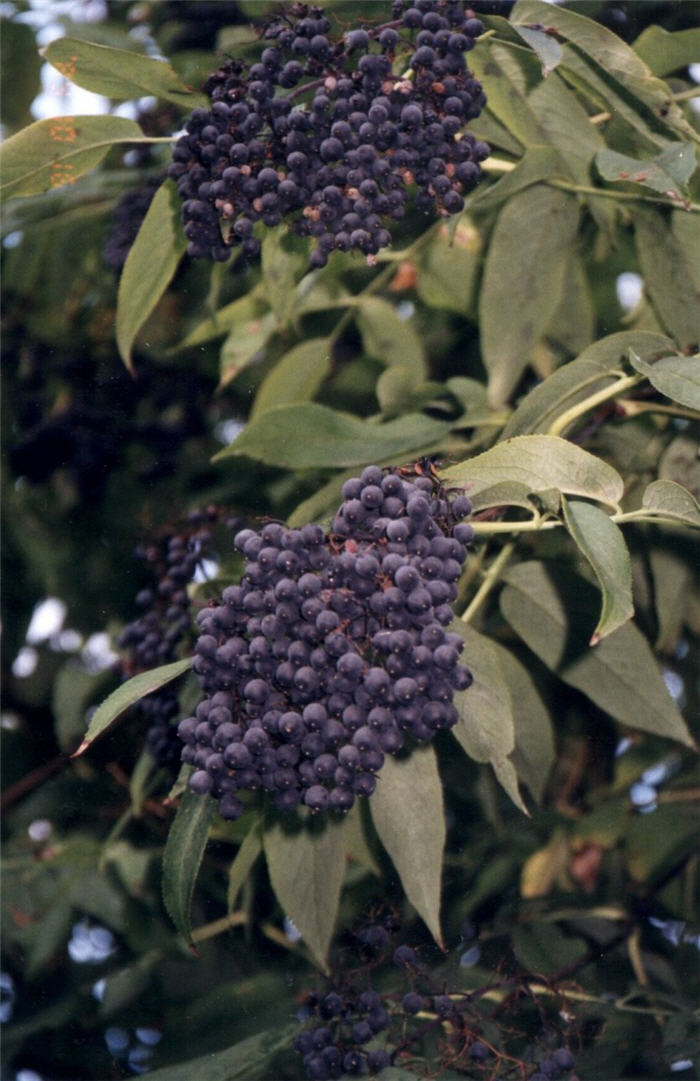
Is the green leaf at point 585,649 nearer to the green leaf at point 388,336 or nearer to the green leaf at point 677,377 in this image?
the green leaf at point 677,377

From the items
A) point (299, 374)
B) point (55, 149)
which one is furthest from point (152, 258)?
point (299, 374)

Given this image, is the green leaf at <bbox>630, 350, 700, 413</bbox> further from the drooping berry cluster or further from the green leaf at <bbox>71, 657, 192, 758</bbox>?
the drooping berry cluster

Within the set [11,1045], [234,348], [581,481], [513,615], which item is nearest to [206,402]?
[234,348]

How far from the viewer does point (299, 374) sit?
76.0 inches

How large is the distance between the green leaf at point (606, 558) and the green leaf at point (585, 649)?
504 mm

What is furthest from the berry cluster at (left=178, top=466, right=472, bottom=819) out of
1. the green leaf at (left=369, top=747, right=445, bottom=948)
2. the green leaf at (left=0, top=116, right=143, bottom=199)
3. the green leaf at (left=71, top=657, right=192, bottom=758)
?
the green leaf at (left=0, top=116, right=143, bottom=199)

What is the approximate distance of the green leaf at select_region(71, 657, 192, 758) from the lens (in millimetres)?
1015

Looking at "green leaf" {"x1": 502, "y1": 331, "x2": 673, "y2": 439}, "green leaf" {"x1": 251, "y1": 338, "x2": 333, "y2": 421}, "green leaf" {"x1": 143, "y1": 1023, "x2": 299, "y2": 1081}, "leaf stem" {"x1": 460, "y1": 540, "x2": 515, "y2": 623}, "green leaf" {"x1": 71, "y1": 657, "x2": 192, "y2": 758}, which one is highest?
"green leaf" {"x1": 71, "y1": 657, "x2": 192, "y2": 758}

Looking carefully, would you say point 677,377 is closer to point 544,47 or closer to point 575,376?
point 575,376

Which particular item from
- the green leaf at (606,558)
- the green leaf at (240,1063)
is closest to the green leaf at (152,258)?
the green leaf at (606,558)

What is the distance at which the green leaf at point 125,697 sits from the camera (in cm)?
101

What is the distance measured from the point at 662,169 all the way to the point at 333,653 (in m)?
0.64

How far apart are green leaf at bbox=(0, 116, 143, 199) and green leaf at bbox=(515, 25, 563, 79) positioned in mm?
489

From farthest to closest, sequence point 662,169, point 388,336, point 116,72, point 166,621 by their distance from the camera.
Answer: point 388,336 < point 166,621 < point 116,72 < point 662,169
